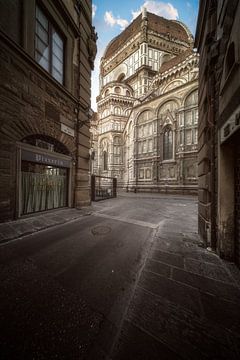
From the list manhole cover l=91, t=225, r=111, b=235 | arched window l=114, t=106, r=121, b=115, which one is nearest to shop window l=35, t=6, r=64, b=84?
manhole cover l=91, t=225, r=111, b=235

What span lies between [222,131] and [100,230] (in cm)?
419

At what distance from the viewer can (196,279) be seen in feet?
7.70

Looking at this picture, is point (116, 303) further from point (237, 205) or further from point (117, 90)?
point (117, 90)

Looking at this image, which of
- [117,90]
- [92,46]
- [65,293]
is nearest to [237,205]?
[65,293]

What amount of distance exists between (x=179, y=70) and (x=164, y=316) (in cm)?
3350

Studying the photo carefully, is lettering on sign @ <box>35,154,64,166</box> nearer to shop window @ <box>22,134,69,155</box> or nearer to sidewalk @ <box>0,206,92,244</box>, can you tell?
shop window @ <box>22,134,69,155</box>

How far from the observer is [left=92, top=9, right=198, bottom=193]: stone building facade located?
21.3m

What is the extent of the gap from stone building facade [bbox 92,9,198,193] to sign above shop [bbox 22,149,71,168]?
1769 cm

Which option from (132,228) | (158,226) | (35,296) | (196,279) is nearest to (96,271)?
(35,296)

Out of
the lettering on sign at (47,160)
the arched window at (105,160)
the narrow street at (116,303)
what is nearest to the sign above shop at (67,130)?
the lettering on sign at (47,160)

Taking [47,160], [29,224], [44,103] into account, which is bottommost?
Answer: [29,224]

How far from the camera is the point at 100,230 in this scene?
4797 millimetres

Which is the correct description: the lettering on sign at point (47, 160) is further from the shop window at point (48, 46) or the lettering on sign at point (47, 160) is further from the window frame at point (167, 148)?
the window frame at point (167, 148)

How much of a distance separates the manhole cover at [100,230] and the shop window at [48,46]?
23.2ft
